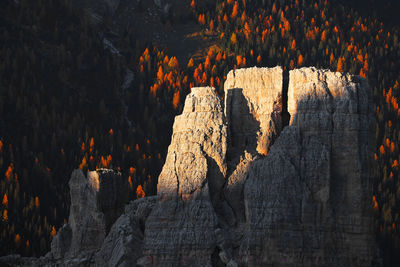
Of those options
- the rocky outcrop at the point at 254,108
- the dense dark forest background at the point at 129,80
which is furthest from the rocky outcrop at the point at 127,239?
the dense dark forest background at the point at 129,80

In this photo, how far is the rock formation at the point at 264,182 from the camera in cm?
4472

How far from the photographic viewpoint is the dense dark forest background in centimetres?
10681

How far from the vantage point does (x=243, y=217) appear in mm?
47938

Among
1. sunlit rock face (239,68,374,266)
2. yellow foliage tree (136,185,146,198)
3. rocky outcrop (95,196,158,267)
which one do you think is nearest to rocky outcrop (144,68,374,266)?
sunlit rock face (239,68,374,266)

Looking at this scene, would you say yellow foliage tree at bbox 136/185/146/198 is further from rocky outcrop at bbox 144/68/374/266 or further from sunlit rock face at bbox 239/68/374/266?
sunlit rock face at bbox 239/68/374/266

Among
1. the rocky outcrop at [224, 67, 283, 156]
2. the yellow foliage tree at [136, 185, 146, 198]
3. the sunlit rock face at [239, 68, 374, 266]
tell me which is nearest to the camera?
the sunlit rock face at [239, 68, 374, 266]

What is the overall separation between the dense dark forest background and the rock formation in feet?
162

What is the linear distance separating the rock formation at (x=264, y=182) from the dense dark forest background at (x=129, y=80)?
49524 millimetres

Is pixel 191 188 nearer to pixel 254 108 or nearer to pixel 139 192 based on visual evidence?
pixel 254 108

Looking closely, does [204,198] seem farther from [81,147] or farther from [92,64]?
[92,64]

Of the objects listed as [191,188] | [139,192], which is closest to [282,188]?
[191,188]

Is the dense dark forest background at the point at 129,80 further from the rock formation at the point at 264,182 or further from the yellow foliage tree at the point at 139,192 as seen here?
the rock formation at the point at 264,182

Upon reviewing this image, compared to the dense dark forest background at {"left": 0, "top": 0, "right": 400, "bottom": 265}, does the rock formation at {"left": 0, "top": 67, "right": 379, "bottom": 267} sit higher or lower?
lower

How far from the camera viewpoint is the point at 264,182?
4588 cm
